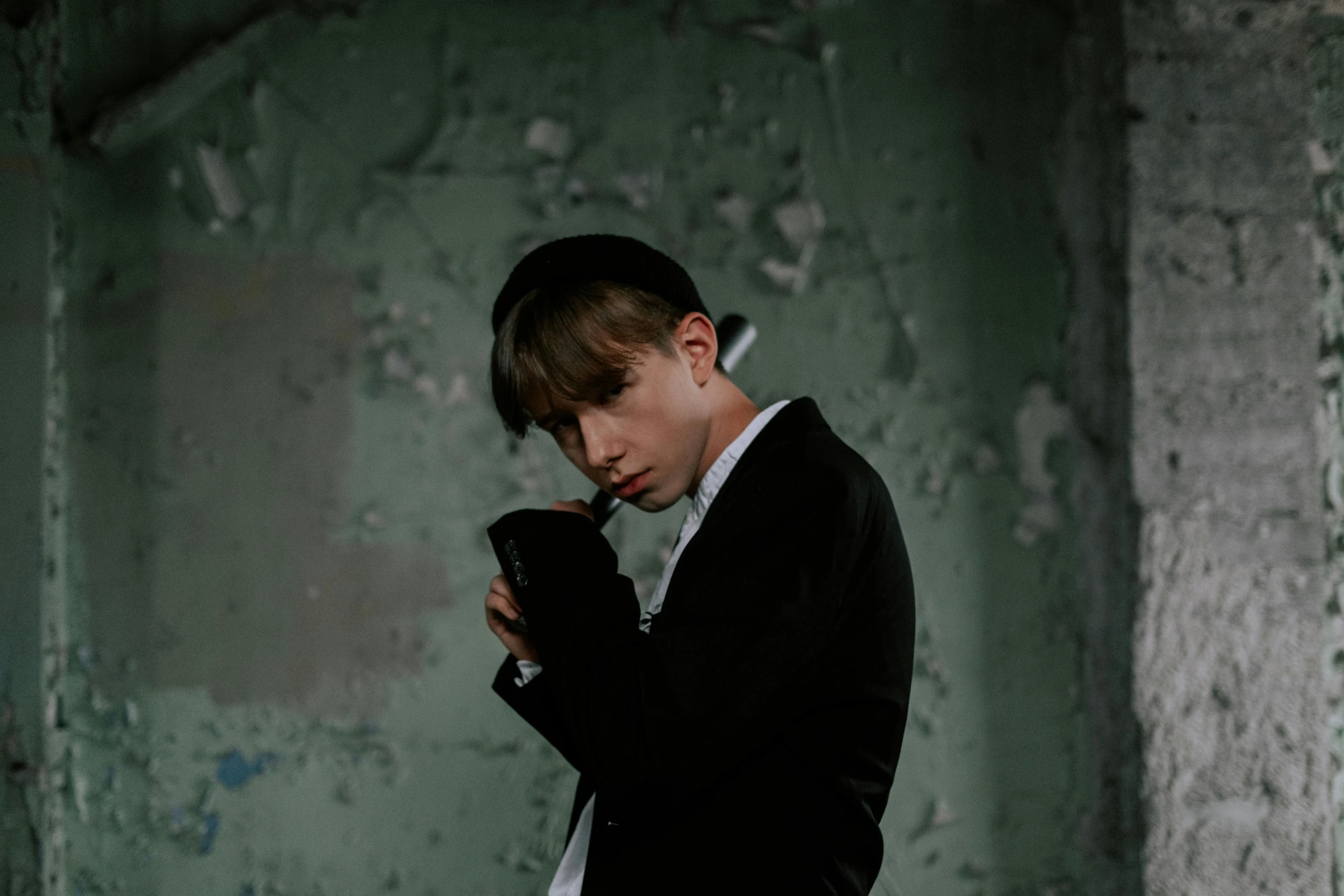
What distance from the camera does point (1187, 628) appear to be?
1411mm

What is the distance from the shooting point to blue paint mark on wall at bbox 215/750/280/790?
1.45m

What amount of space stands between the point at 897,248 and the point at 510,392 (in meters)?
0.97

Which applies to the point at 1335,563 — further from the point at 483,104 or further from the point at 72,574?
the point at 72,574

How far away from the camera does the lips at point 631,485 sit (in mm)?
780

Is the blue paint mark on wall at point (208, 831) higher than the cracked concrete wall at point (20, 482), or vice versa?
the cracked concrete wall at point (20, 482)

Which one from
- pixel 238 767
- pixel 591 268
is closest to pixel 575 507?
pixel 591 268

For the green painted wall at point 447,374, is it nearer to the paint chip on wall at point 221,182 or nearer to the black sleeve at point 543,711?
the paint chip on wall at point 221,182

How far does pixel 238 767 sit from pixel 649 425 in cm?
107

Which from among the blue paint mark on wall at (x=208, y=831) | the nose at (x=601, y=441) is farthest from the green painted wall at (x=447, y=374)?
the nose at (x=601, y=441)

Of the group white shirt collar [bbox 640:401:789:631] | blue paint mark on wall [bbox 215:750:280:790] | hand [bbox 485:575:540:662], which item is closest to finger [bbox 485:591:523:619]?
hand [bbox 485:575:540:662]

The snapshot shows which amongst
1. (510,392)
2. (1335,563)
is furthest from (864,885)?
(1335,563)

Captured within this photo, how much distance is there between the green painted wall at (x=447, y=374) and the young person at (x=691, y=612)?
0.73m

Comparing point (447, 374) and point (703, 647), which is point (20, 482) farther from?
point (703, 647)

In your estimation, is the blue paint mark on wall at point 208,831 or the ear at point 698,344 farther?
the blue paint mark on wall at point 208,831
